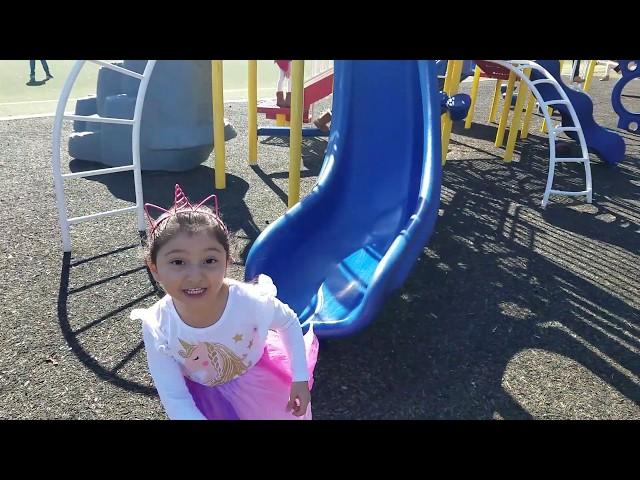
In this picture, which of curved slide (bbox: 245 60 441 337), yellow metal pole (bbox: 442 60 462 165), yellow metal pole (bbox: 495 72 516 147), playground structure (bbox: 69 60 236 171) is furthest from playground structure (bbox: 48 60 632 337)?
yellow metal pole (bbox: 495 72 516 147)

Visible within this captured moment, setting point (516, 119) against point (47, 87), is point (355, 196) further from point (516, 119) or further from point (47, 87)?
point (47, 87)

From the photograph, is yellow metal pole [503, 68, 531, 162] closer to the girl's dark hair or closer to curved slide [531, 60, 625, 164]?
curved slide [531, 60, 625, 164]

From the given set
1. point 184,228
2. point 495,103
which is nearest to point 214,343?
point 184,228

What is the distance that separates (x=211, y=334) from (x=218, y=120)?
424cm

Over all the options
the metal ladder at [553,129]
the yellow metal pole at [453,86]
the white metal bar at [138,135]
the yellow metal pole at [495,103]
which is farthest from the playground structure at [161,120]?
the yellow metal pole at [495,103]

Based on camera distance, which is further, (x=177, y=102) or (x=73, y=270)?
(x=177, y=102)

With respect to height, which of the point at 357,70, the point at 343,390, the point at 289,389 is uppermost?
the point at 357,70

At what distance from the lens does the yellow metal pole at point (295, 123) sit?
4383mm

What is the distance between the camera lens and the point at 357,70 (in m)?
5.40

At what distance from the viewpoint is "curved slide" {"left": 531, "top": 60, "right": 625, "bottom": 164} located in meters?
7.48

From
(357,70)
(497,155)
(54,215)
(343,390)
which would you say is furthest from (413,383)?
(497,155)

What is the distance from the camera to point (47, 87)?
11.4 metres

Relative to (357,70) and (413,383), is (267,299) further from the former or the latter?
(357,70)

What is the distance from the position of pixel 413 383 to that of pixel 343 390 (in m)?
0.43
